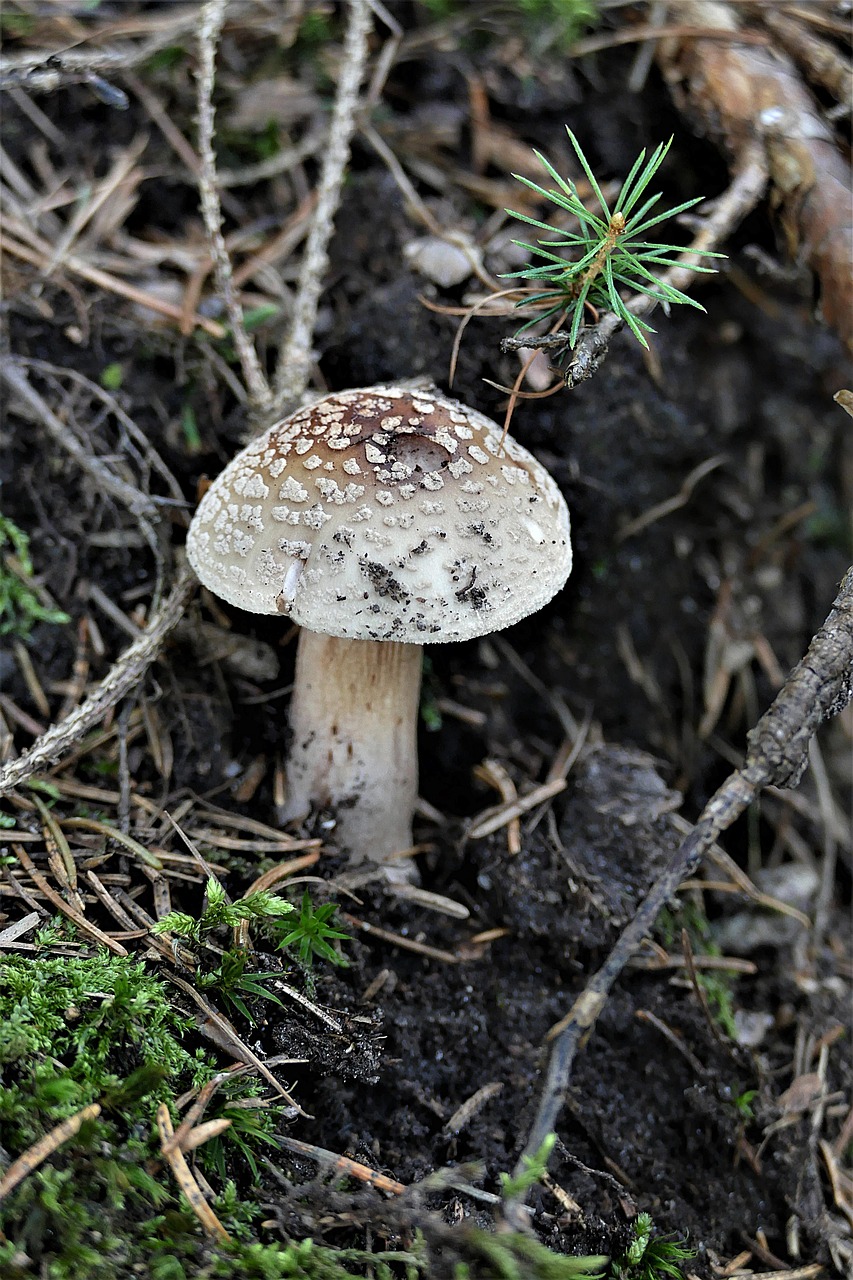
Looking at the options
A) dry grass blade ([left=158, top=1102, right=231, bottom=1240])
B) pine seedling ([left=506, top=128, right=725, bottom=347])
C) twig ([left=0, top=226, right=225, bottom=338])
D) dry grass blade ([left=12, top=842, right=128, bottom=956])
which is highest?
pine seedling ([left=506, top=128, right=725, bottom=347])

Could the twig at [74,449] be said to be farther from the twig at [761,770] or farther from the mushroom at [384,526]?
the twig at [761,770]

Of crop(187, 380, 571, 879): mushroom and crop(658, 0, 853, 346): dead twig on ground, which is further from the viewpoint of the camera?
crop(658, 0, 853, 346): dead twig on ground

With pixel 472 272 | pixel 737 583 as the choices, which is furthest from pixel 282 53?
pixel 737 583

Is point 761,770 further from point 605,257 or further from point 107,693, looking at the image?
point 107,693

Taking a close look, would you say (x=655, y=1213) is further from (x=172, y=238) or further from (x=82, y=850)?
(x=172, y=238)

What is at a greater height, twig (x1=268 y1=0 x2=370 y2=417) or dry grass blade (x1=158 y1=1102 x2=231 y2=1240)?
twig (x1=268 y1=0 x2=370 y2=417)

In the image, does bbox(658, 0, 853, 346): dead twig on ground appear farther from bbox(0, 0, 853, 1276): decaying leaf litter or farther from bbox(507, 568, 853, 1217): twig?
bbox(507, 568, 853, 1217): twig

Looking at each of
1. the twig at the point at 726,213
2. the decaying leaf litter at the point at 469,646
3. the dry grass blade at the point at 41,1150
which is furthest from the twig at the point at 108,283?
the dry grass blade at the point at 41,1150

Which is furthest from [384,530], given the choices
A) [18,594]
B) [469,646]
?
[18,594]

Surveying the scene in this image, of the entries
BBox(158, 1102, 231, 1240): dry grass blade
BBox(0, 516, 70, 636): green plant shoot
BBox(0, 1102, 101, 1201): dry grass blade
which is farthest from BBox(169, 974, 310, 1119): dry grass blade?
BBox(0, 516, 70, 636): green plant shoot
